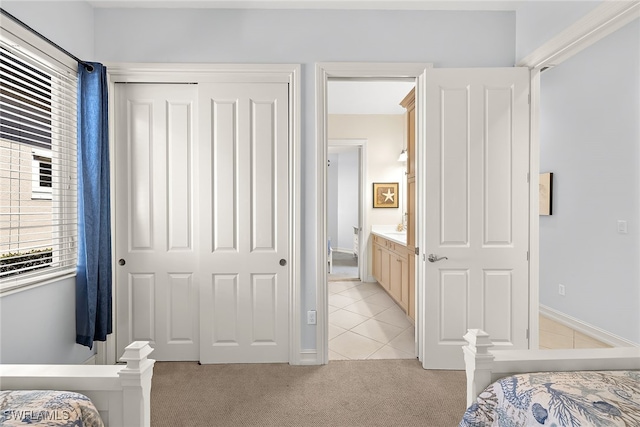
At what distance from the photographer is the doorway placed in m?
3.31

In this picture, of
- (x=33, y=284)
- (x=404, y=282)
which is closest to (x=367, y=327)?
(x=404, y=282)

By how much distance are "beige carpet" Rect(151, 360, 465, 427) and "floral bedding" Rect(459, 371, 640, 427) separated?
0.94 meters

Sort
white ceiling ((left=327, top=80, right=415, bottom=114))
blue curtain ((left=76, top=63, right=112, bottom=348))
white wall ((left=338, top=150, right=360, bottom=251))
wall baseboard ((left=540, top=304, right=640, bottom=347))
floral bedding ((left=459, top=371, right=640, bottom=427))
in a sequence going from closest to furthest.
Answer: floral bedding ((left=459, top=371, right=640, bottom=427)) < blue curtain ((left=76, top=63, right=112, bottom=348)) < wall baseboard ((left=540, top=304, right=640, bottom=347)) < white ceiling ((left=327, top=80, right=415, bottom=114)) < white wall ((left=338, top=150, right=360, bottom=251))

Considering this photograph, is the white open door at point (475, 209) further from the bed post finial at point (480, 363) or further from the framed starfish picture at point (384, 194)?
the framed starfish picture at point (384, 194)

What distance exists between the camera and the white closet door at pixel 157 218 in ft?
8.85

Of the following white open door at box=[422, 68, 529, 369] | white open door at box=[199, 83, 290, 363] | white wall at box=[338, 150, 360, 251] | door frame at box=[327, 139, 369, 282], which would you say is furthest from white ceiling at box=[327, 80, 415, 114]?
white open door at box=[199, 83, 290, 363]

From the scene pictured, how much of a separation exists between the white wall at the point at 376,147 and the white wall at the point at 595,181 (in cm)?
213

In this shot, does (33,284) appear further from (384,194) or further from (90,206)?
(384,194)

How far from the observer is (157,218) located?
2.71 metres

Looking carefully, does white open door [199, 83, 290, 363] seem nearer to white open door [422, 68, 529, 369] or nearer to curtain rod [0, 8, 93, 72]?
curtain rod [0, 8, 93, 72]

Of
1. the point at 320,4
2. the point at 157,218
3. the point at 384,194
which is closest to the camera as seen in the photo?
the point at 320,4

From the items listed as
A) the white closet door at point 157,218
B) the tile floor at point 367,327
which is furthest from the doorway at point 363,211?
the white closet door at point 157,218

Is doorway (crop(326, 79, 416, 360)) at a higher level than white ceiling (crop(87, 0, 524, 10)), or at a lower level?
lower

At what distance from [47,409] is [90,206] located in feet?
5.74
